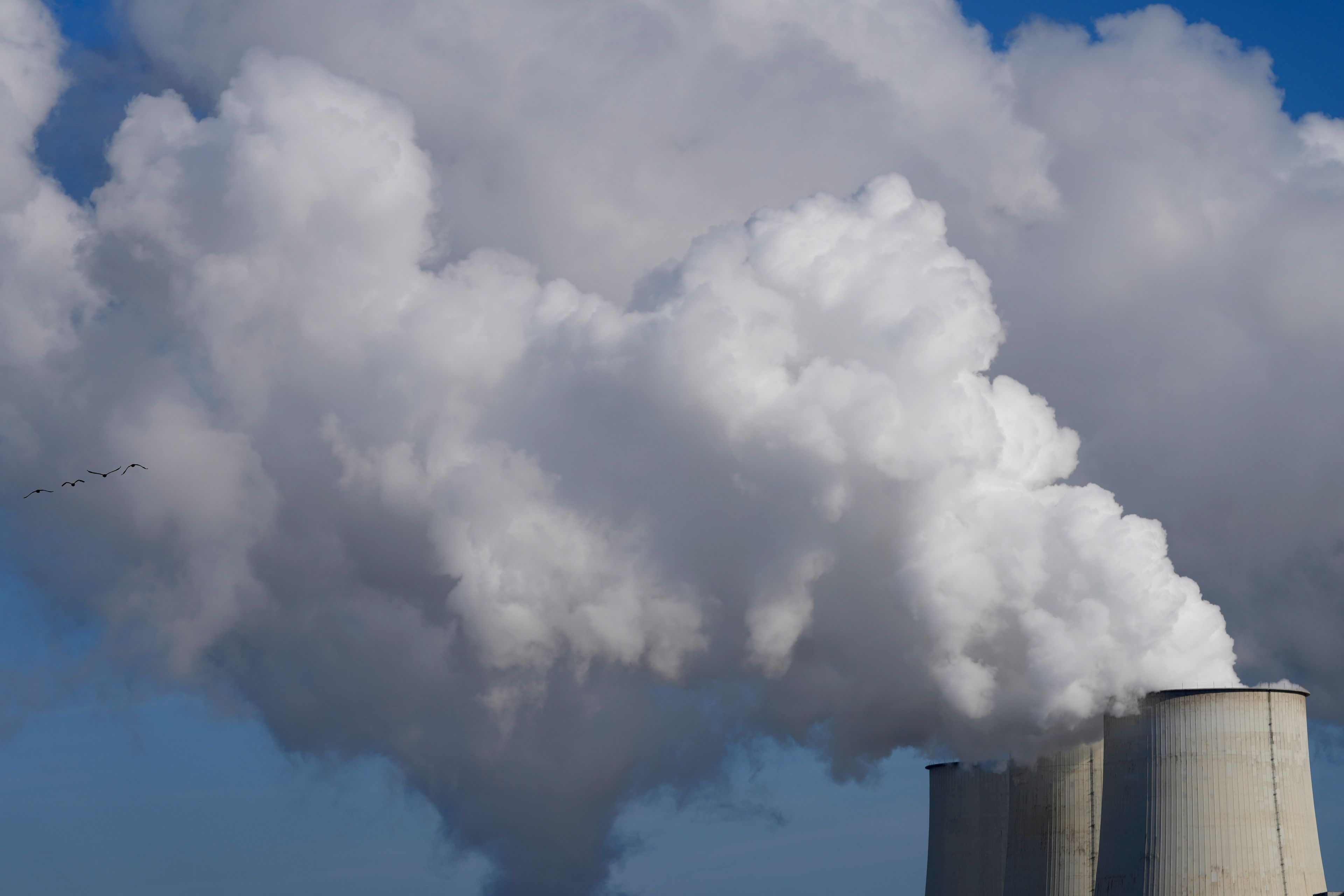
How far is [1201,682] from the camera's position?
124 feet

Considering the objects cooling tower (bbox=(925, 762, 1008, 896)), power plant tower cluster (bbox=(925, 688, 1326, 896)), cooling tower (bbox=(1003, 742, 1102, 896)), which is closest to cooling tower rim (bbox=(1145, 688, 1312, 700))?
power plant tower cluster (bbox=(925, 688, 1326, 896))

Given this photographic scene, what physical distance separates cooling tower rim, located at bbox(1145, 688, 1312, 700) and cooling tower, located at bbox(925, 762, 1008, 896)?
11.6 m

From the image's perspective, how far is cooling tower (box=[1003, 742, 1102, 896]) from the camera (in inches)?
1588

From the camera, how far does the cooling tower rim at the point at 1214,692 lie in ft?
110

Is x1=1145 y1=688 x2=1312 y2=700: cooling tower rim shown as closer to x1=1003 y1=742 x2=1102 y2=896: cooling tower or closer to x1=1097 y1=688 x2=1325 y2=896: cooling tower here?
x1=1097 y1=688 x2=1325 y2=896: cooling tower

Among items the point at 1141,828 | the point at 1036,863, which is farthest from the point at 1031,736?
the point at 1141,828

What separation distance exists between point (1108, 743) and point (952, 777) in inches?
454

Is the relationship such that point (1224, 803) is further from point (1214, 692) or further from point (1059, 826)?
point (1059, 826)

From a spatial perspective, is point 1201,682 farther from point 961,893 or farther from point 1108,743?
point 961,893

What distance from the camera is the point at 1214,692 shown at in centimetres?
3372

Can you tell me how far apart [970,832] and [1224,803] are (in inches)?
563

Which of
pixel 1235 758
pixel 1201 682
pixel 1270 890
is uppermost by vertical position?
pixel 1201 682

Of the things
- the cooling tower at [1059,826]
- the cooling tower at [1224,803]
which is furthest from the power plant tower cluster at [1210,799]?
the cooling tower at [1059,826]

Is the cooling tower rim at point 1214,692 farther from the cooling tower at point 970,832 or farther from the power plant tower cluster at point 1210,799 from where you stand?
the cooling tower at point 970,832
